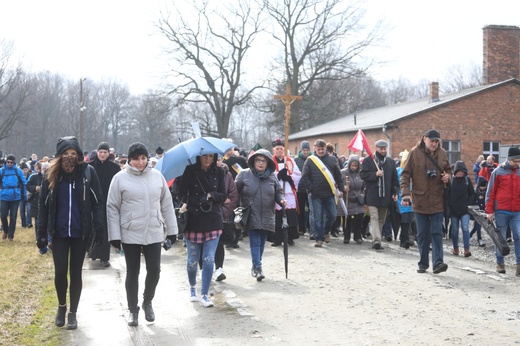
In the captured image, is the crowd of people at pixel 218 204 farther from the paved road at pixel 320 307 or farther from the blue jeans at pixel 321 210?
the paved road at pixel 320 307

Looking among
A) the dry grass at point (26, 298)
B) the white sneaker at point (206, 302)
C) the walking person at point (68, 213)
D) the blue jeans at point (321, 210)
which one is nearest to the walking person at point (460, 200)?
the blue jeans at point (321, 210)

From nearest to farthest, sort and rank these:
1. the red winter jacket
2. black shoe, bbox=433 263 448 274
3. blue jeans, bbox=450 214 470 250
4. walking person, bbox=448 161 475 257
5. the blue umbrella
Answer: the blue umbrella, black shoe, bbox=433 263 448 274, the red winter jacket, blue jeans, bbox=450 214 470 250, walking person, bbox=448 161 475 257

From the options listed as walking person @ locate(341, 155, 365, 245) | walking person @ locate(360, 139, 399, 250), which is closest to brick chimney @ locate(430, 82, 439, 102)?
walking person @ locate(341, 155, 365, 245)

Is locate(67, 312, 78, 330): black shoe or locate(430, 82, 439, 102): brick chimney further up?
locate(430, 82, 439, 102): brick chimney

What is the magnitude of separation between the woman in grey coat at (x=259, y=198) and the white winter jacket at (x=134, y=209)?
271 centimetres

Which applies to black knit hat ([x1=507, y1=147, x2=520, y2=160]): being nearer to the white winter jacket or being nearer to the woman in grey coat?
the woman in grey coat

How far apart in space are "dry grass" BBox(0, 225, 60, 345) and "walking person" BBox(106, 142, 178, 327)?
102 centimetres

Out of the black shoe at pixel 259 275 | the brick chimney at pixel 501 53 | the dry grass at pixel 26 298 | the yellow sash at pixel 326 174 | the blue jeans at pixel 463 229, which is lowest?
the dry grass at pixel 26 298

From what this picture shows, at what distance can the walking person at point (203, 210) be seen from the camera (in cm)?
827

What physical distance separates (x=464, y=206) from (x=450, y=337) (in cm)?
739

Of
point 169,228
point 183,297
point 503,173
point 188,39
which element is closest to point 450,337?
point 169,228

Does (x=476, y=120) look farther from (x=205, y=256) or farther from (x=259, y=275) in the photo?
(x=205, y=256)

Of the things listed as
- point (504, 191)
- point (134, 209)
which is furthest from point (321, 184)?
point (134, 209)

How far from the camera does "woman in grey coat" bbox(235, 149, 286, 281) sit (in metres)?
9.84
